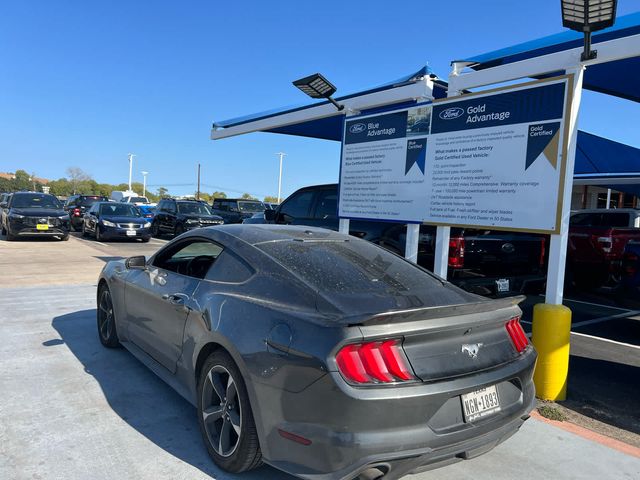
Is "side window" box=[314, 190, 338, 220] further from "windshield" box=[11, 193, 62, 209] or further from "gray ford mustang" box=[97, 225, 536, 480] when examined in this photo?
"windshield" box=[11, 193, 62, 209]

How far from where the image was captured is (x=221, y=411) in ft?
9.67

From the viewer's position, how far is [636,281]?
19.9 feet

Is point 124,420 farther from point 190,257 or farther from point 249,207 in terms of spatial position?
point 249,207

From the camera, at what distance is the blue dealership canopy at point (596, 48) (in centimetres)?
471

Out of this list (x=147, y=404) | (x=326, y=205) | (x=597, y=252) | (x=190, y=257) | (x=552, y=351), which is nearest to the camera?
(x=147, y=404)

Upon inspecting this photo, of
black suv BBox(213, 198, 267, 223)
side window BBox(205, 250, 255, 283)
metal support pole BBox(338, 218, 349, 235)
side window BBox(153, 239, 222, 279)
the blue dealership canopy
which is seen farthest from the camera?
black suv BBox(213, 198, 267, 223)

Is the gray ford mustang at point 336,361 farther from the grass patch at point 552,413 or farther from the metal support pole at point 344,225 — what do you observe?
the metal support pole at point 344,225

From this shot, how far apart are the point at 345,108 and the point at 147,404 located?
5.28 metres

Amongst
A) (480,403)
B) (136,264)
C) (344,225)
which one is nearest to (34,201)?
(344,225)

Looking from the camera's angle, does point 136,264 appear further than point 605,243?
No

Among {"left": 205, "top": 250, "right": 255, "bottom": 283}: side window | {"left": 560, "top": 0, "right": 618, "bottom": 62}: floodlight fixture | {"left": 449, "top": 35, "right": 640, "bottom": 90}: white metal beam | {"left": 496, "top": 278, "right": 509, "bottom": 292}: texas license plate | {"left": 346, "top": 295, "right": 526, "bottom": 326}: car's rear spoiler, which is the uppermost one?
{"left": 560, "top": 0, "right": 618, "bottom": 62}: floodlight fixture

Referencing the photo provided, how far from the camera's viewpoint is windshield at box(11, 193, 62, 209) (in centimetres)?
1670

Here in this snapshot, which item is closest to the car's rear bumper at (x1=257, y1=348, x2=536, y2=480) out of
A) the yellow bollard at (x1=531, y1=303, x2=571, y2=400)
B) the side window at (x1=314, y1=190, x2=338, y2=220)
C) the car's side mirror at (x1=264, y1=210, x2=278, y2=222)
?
the yellow bollard at (x1=531, y1=303, x2=571, y2=400)

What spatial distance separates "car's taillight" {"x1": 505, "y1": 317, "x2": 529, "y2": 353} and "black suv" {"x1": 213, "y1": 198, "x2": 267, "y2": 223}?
63.7 ft
